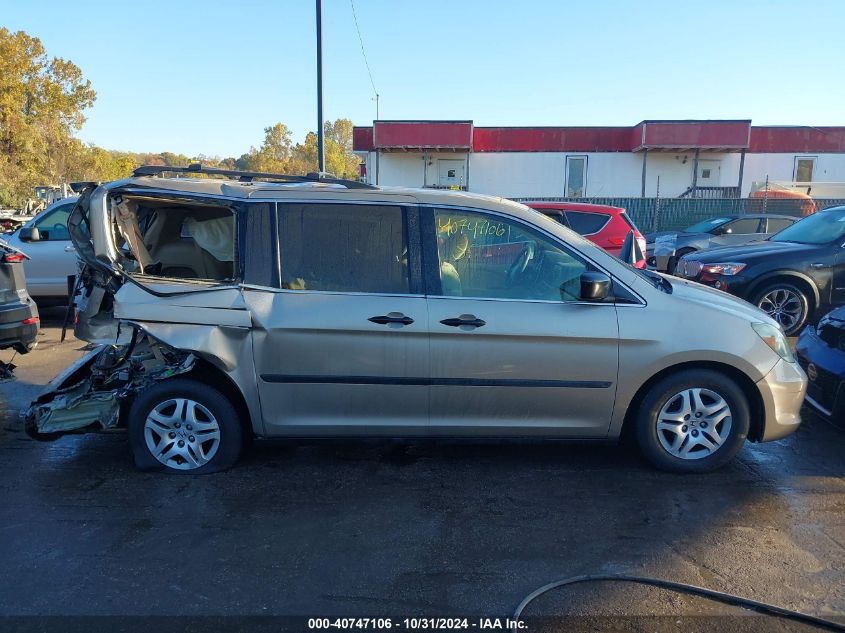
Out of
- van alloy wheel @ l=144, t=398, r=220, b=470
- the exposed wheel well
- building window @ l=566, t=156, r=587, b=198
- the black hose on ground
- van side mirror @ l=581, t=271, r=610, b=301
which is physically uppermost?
building window @ l=566, t=156, r=587, b=198

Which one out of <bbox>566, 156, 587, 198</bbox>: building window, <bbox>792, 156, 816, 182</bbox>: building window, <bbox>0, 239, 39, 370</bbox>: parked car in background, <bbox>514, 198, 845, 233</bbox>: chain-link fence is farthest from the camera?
<bbox>792, 156, 816, 182</bbox>: building window

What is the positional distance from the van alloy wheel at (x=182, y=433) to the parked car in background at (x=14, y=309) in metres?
2.42

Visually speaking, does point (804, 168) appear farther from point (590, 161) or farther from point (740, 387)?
point (740, 387)

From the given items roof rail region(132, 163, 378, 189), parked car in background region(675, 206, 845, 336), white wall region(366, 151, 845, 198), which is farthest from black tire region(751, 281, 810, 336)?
white wall region(366, 151, 845, 198)

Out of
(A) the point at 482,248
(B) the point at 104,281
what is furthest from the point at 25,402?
(A) the point at 482,248

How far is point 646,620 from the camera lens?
8.94 ft

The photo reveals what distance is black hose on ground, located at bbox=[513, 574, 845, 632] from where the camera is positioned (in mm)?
2718

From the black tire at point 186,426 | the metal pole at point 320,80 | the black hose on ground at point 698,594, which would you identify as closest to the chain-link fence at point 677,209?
the metal pole at point 320,80

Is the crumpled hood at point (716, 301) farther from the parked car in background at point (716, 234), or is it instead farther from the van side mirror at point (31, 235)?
the parked car in background at point (716, 234)

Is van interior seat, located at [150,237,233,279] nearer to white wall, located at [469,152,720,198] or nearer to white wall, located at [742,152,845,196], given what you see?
white wall, located at [469,152,720,198]

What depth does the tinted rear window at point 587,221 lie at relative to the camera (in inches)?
350

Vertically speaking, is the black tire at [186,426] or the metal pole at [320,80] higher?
the metal pole at [320,80]

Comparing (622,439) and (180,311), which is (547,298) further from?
(180,311)

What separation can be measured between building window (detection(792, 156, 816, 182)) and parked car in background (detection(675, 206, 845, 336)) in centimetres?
2600
